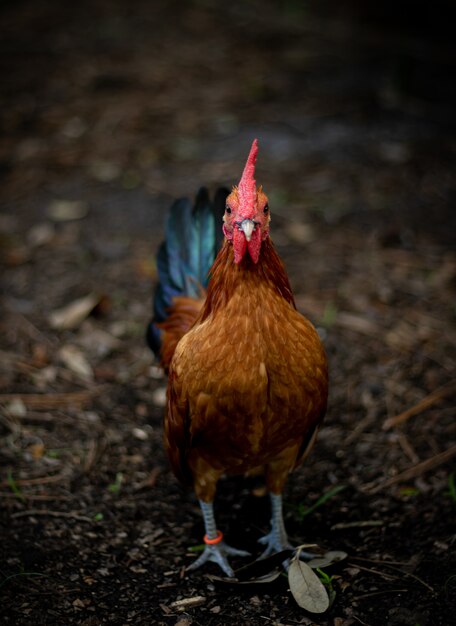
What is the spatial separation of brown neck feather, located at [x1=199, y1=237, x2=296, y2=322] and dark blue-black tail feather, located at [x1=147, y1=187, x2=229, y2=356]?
0.88 meters

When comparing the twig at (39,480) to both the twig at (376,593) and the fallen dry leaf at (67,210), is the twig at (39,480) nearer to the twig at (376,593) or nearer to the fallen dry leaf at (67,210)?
the twig at (376,593)

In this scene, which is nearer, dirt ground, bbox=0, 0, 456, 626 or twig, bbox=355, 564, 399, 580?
twig, bbox=355, 564, 399, 580

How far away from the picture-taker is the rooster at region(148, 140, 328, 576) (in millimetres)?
2674

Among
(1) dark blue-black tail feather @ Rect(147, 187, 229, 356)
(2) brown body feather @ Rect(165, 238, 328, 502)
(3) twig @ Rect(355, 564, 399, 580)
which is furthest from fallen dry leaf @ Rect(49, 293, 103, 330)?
(3) twig @ Rect(355, 564, 399, 580)

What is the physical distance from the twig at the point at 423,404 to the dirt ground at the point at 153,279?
0.02 metres

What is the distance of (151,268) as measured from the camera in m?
5.44

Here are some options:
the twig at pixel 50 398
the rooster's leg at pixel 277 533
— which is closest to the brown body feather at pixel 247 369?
the rooster's leg at pixel 277 533

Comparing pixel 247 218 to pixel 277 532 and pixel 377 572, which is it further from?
pixel 377 572

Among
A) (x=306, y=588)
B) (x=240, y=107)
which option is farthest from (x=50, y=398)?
(x=240, y=107)

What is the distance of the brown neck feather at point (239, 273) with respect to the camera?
2736 millimetres

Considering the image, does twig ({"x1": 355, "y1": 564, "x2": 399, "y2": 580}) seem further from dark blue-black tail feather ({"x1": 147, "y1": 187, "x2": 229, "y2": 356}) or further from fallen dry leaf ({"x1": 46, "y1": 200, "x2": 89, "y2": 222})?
fallen dry leaf ({"x1": 46, "y1": 200, "x2": 89, "y2": 222})

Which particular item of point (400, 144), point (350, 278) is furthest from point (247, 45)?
point (350, 278)

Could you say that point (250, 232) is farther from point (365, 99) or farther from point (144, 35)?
point (144, 35)

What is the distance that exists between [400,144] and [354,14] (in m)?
3.04
